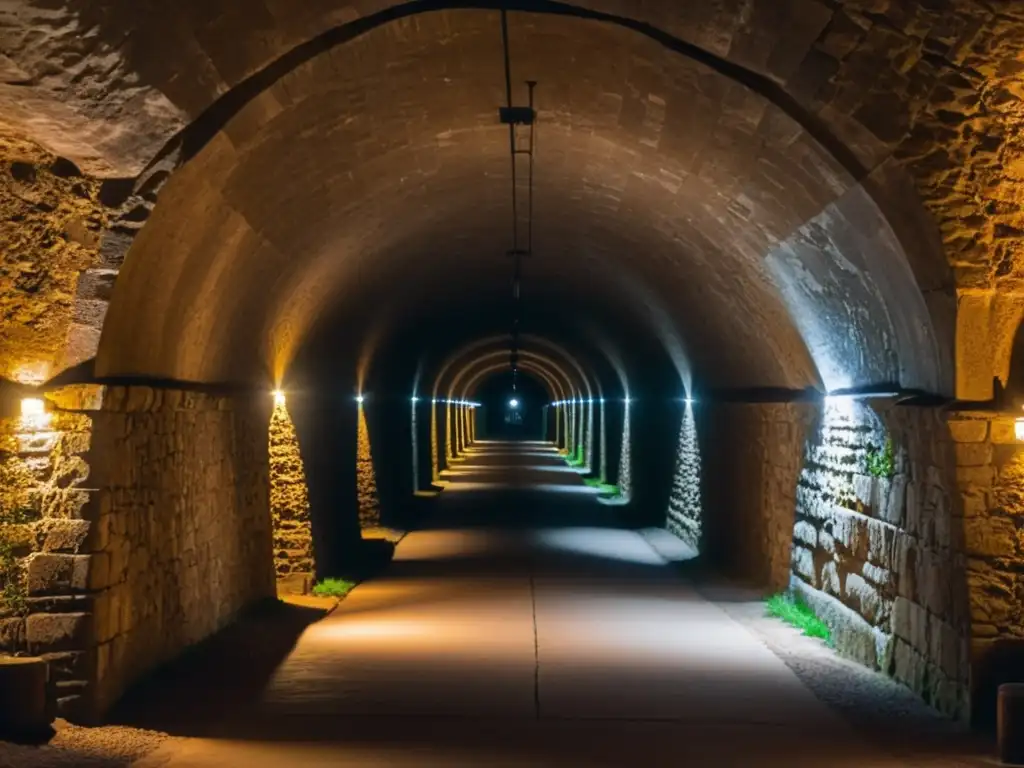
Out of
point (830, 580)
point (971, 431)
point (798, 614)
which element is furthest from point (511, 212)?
point (971, 431)

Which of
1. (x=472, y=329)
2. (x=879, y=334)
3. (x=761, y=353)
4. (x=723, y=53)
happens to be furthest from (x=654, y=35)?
(x=472, y=329)

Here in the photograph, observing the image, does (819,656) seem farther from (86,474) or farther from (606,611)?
(86,474)

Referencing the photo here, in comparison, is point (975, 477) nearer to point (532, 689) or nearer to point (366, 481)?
point (532, 689)

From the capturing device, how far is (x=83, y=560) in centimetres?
710

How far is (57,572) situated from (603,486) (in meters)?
22.5

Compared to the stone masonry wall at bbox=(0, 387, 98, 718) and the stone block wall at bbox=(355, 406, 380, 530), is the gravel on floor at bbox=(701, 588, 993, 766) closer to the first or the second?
the stone masonry wall at bbox=(0, 387, 98, 718)

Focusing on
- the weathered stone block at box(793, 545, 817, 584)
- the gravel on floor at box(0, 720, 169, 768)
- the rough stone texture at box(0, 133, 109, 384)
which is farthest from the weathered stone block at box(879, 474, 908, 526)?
the rough stone texture at box(0, 133, 109, 384)

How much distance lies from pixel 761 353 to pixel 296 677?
617 centimetres

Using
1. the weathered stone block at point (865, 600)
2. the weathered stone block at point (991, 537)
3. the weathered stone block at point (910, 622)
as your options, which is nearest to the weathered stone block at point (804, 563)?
the weathered stone block at point (865, 600)

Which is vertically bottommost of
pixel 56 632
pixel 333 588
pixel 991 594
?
pixel 333 588

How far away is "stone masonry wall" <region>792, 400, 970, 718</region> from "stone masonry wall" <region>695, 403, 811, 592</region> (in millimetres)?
916

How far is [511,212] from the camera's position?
13.0m

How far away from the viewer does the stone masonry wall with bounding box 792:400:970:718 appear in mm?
7453

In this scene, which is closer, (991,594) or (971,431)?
(991,594)
